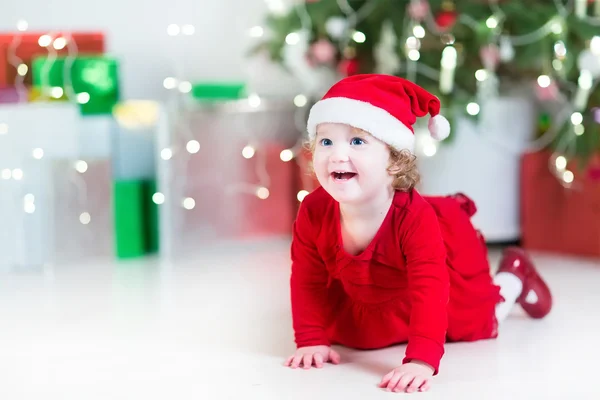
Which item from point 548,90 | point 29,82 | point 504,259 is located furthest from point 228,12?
point 504,259

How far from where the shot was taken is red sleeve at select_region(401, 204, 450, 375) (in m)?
1.37

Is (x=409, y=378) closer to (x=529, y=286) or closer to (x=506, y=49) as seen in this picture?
(x=529, y=286)

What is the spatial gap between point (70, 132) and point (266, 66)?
0.87 m

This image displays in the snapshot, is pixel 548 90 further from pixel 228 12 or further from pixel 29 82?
pixel 29 82

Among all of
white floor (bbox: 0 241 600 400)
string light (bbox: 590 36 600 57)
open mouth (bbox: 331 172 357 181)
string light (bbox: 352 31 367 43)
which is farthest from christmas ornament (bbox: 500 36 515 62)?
open mouth (bbox: 331 172 357 181)

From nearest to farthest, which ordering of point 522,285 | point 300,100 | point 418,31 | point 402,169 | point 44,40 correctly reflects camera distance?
1. point 402,169
2. point 522,285
3. point 418,31
4. point 44,40
5. point 300,100

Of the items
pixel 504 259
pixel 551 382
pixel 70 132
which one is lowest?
pixel 551 382

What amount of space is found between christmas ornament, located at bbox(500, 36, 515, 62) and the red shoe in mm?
989

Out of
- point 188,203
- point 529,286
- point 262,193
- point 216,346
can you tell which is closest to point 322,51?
point 262,193

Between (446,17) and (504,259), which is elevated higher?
(446,17)

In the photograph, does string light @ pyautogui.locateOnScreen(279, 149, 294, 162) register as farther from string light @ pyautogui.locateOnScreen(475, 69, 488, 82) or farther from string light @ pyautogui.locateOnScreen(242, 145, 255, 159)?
string light @ pyautogui.locateOnScreen(475, 69, 488, 82)

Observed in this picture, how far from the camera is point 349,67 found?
A: 2.86 meters

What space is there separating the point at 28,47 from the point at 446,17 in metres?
1.38

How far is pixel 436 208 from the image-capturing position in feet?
5.37
